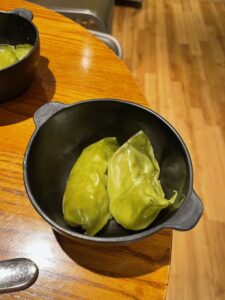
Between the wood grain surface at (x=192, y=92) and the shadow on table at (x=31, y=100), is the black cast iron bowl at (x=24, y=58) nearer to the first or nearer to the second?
the shadow on table at (x=31, y=100)

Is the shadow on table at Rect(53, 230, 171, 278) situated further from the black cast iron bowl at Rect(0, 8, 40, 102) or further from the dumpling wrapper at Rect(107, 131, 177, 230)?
the black cast iron bowl at Rect(0, 8, 40, 102)

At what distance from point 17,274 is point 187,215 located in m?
0.23

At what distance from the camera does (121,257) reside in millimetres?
469

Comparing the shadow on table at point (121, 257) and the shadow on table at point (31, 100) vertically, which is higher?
the shadow on table at point (31, 100)

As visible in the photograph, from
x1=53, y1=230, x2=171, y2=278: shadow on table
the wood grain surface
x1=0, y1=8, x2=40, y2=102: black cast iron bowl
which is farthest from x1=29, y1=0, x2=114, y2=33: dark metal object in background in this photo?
x1=53, y1=230, x2=171, y2=278: shadow on table

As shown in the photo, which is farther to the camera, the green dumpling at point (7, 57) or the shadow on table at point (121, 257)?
the green dumpling at point (7, 57)

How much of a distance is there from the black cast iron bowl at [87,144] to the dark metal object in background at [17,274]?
0.07 meters

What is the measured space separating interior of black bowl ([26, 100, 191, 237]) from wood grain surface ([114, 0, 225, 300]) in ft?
2.51

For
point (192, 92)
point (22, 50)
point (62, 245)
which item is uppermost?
point (22, 50)

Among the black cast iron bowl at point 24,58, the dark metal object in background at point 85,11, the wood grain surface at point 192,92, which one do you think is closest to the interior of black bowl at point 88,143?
the black cast iron bowl at point 24,58

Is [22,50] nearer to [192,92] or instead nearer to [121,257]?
[121,257]

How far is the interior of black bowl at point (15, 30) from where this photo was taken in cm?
71

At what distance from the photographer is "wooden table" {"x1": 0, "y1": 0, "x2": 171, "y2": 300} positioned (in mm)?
441

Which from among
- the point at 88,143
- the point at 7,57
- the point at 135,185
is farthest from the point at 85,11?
the point at 135,185
